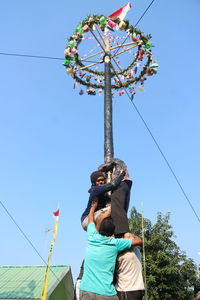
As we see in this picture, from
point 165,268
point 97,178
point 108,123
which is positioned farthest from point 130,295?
point 165,268

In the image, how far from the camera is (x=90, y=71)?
6746 millimetres

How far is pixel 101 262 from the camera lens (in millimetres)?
2512

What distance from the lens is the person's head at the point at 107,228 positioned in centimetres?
263

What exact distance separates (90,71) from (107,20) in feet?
4.18

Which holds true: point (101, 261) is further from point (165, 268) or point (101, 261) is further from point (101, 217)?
point (165, 268)

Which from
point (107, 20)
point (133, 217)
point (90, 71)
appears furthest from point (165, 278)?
point (107, 20)

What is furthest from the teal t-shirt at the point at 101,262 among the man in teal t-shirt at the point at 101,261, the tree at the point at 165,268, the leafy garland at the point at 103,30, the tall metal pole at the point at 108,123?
the tree at the point at 165,268

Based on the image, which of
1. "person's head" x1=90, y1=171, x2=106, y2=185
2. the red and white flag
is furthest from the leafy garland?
"person's head" x1=90, y1=171, x2=106, y2=185

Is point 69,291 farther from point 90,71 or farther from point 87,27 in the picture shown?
point 87,27

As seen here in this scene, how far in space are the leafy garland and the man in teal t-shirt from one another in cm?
385

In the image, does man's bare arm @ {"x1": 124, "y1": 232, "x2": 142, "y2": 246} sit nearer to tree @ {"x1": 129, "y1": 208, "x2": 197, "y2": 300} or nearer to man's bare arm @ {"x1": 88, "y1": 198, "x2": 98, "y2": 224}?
man's bare arm @ {"x1": 88, "y1": 198, "x2": 98, "y2": 224}

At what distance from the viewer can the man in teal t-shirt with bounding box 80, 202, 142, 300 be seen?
94.2 inches

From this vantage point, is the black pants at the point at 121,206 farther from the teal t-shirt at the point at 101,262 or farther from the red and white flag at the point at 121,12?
the red and white flag at the point at 121,12

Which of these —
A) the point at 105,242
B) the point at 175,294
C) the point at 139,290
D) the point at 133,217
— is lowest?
the point at 175,294
